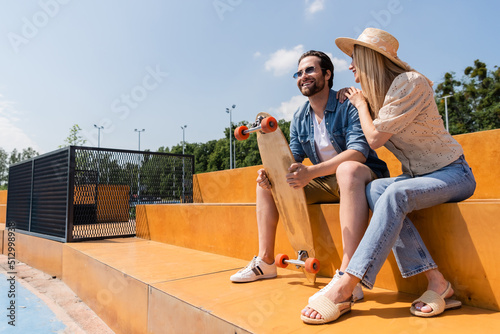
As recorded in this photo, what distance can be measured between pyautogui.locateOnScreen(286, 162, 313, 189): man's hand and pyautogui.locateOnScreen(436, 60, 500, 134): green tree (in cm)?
2350

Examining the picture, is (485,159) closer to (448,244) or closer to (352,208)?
(448,244)

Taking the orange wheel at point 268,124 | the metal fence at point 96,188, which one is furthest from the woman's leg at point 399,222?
the metal fence at point 96,188

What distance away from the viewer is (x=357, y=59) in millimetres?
1583

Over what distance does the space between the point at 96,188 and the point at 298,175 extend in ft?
10.1

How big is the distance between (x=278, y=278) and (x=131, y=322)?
0.92 meters

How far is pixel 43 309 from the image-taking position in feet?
9.17

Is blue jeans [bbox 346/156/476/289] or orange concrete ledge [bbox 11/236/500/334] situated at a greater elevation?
blue jeans [bbox 346/156/476/289]

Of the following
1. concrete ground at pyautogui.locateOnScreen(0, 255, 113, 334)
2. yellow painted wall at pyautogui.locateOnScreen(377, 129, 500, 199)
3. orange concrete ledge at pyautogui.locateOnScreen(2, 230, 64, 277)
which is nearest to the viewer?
yellow painted wall at pyautogui.locateOnScreen(377, 129, 500, 199)

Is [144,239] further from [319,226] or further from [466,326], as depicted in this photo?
[466,326]

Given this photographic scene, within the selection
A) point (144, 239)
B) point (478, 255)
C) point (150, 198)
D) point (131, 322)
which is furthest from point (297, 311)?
point (150, 198)

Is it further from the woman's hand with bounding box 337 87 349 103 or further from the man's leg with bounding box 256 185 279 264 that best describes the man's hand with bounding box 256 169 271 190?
the woman's hand with bounding box 337 87 349 103

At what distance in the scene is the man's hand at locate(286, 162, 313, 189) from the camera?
5.30 feet

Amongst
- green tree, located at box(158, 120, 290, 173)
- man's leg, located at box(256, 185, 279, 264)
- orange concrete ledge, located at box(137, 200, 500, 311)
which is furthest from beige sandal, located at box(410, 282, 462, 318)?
green tree, located at box(158, 120, 290, 173)

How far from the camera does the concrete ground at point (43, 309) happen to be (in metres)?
2.37
